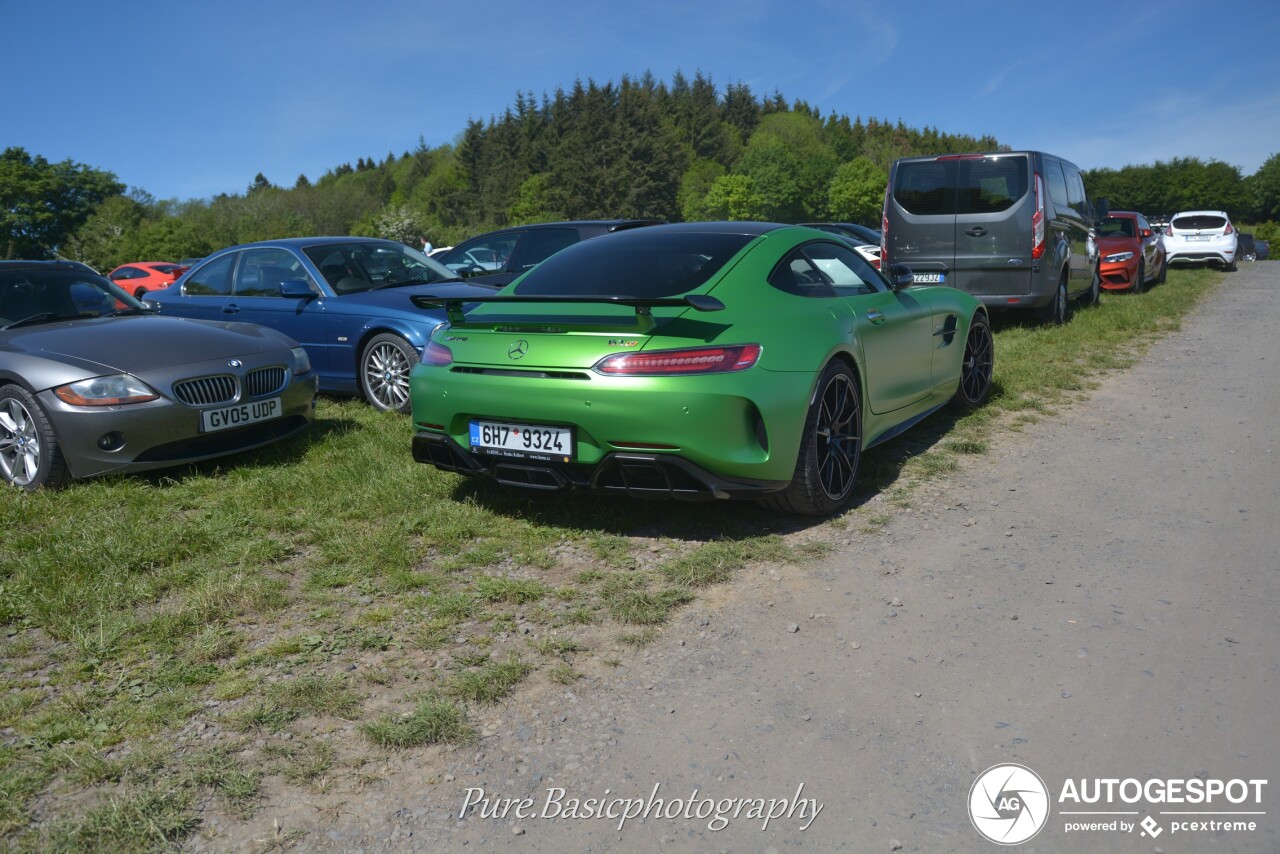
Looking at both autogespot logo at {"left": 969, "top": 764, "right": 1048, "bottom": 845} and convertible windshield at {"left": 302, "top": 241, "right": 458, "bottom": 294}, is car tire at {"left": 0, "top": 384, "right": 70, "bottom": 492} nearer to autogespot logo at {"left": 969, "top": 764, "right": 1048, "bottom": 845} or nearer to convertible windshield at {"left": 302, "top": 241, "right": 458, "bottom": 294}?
convertible windshield at {"left": 302, "top": 241, "right": 458, "bottom": 294}

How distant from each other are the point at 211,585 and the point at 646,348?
6.63ft

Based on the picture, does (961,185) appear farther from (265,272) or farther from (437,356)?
(437,356)

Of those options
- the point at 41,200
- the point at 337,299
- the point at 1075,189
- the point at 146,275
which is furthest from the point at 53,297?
the point at 41,200

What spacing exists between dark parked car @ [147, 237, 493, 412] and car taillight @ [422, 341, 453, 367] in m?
2.53

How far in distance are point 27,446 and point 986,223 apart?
907 centimetres

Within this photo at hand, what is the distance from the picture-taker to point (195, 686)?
3158 mm

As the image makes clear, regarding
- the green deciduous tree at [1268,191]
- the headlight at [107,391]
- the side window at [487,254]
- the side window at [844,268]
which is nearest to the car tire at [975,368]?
the side window at [844,268]

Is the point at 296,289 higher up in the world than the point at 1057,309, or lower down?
higher up

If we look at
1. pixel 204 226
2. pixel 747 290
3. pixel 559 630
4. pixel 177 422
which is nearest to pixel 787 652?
pixel 559 630

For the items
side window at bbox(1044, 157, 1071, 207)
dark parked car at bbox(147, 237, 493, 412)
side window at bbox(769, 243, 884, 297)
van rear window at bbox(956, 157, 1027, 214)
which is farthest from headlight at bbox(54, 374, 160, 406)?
side window at bbox(1044, 157, 1071, 207)

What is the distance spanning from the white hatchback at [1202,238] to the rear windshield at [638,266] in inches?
849

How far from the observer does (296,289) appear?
25.5 feet

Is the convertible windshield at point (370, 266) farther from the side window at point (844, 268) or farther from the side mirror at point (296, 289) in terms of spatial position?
the side window at point (844, 268)

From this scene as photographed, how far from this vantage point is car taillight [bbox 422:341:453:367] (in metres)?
4.66
